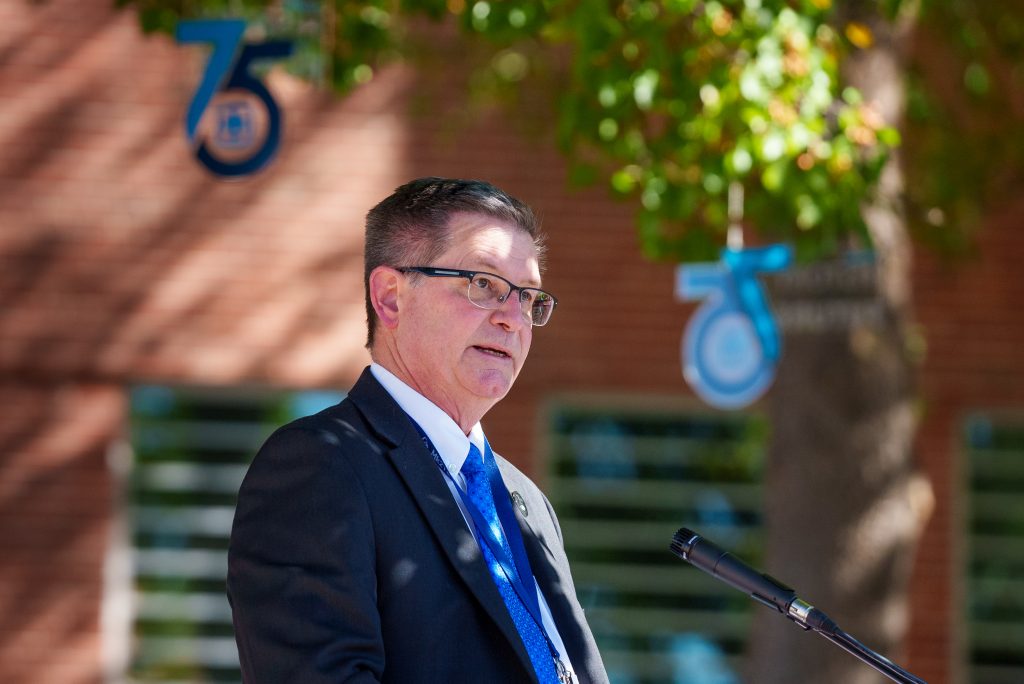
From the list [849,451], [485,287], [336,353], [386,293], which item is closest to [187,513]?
[336,353]

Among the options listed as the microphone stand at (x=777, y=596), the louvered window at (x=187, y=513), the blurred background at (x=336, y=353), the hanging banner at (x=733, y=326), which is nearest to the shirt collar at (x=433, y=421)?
the microphone stand at (x=777, y=596)

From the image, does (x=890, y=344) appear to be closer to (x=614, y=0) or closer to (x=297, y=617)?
(x=614, y=0)

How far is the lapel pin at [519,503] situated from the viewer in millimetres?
2949

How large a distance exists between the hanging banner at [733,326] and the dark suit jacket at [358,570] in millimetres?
3000

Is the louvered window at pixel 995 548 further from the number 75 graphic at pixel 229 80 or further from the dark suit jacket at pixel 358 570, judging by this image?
the dark suit jacket at pixel 358 570

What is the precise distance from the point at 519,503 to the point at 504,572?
0.31m

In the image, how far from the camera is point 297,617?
237 centimetres

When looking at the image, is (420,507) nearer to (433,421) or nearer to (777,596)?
(433,421)

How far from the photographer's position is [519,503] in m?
2.96

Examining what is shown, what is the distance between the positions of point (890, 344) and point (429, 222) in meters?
3.65

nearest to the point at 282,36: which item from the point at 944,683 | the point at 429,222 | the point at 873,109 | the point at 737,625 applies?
the point at 873,109

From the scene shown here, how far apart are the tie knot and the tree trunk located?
3337 mm

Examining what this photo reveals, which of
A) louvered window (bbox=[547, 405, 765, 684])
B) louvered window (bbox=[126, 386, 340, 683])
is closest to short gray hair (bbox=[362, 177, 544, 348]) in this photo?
louvered window (bbox=[126, 386, 340, 683])

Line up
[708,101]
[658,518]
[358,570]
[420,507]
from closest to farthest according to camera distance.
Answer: [358,570] < [420,507] < [708,101] < [658,518]
